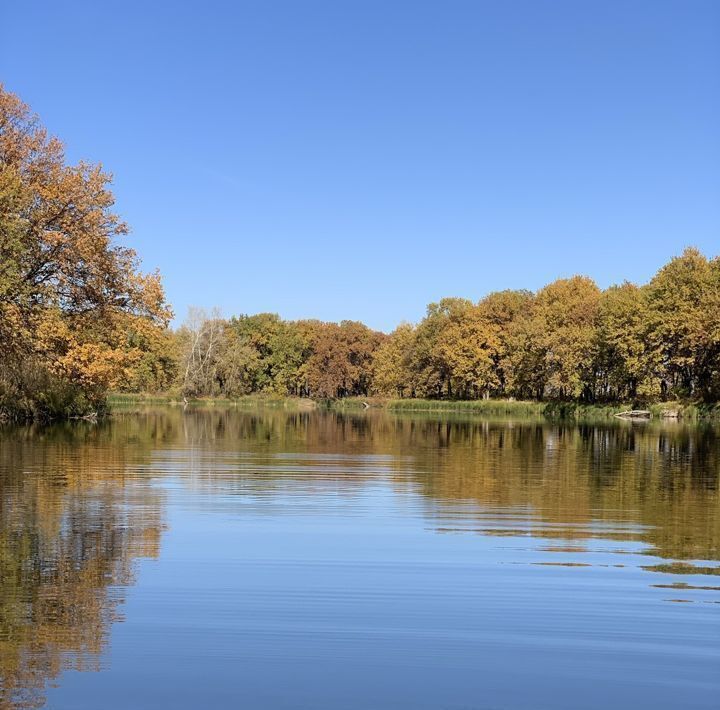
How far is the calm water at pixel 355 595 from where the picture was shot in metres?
6.37

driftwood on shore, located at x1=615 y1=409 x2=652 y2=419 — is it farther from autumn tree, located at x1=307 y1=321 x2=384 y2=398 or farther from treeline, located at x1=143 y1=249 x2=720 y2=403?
autumn tree, located at x1=307 y1=321 x2=384 y2=398

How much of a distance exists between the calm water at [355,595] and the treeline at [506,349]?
6367cm

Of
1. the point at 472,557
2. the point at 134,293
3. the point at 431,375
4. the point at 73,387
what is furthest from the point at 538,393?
the point at 472,557

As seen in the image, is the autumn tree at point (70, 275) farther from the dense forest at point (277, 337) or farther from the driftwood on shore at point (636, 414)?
the driftwood on shore at point (636, 414)

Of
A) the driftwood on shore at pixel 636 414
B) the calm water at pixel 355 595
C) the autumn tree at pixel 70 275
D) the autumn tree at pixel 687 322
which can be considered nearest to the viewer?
the calm water at pixel 355 595

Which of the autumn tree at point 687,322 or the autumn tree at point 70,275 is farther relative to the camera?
the autumn tree at point 687,322

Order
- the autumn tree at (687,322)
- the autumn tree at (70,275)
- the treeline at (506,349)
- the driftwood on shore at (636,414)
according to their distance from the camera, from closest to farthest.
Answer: the autumn tree at (70,275) → the autumn tree at (687,322) → the driftwood on shore at (636,414) → the treeline at (506,349)

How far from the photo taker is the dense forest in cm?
3422

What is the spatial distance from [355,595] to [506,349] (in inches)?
3805

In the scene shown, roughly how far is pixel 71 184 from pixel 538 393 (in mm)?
76565

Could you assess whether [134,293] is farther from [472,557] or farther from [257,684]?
[257,684]

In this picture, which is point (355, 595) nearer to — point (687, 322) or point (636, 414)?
point (687, 322)

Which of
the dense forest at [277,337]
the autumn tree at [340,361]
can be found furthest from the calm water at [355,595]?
the autumn tree at [340,361]

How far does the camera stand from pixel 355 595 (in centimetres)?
897
